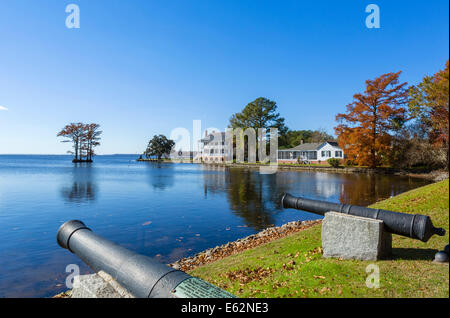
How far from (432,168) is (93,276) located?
41.0 metres

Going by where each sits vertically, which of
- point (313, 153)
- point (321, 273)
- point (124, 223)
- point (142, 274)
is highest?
point (313, 153)

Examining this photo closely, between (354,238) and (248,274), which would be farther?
(248,274)

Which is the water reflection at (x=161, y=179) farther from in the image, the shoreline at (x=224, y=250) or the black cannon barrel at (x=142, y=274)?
the black cannon barrel at (x=142, y=274)

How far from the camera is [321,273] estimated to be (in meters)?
4.25

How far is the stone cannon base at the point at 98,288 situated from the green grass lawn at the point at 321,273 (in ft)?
7.36

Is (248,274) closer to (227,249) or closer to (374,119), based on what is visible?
(227,249)

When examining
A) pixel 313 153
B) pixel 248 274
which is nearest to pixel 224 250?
pixel 248 274

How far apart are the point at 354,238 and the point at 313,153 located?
58.4 meters

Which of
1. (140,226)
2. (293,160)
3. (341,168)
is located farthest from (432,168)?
(140,226)

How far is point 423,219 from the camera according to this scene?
13.0ft

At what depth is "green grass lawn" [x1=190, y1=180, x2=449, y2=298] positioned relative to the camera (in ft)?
10.8

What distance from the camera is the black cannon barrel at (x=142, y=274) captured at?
7.75 feet
